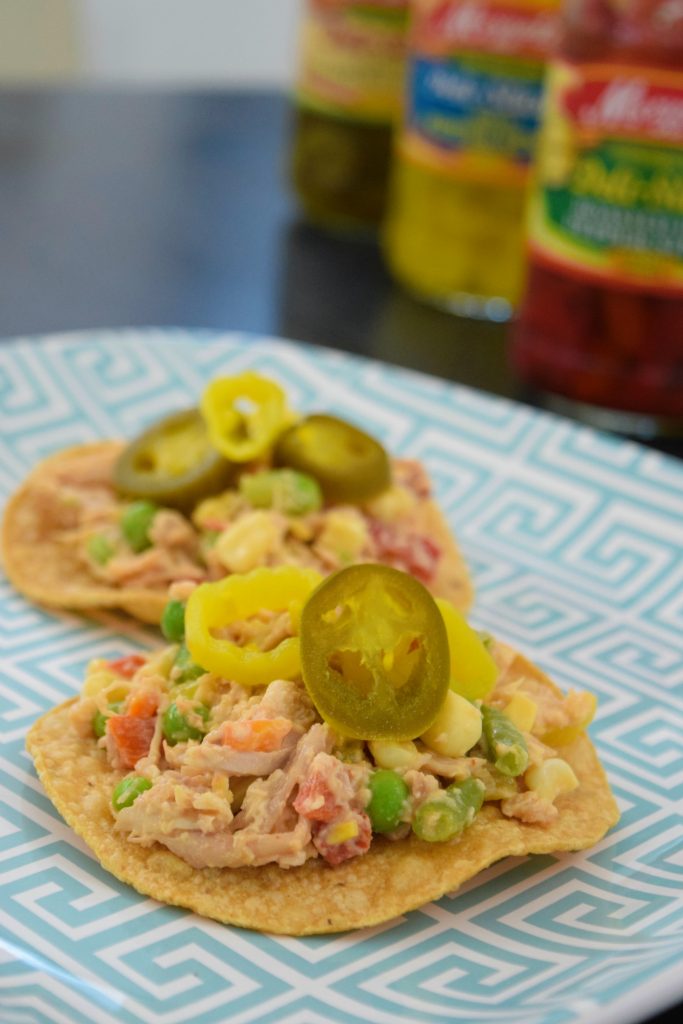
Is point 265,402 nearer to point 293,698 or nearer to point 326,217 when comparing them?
point 293,698

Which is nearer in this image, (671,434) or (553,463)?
(553,463)

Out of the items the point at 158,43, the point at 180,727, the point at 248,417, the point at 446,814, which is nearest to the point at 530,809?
the point at 446,814

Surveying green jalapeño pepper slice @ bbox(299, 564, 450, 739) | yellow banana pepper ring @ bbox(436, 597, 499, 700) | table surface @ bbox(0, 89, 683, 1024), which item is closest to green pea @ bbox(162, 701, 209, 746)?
green jalapeño pepper slice @ bbox(299, 564, 450, 739)

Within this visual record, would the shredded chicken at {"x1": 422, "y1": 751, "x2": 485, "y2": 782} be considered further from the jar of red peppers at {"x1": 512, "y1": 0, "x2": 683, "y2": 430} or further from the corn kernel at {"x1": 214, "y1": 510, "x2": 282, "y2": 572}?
the jar of red peppers at {"x1": 512, "y1": 0, "x2": 683, "y2": 430}

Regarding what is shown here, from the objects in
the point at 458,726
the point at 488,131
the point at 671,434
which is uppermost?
the point at 488,131

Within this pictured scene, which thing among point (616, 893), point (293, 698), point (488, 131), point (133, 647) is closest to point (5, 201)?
point (488, 131)

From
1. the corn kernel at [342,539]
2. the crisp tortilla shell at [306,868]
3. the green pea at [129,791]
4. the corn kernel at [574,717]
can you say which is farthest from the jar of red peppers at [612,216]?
the green pea at [129,791]

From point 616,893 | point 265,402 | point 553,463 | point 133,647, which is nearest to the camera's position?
point 616,893

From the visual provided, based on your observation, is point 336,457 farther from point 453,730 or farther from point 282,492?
point 453,730
